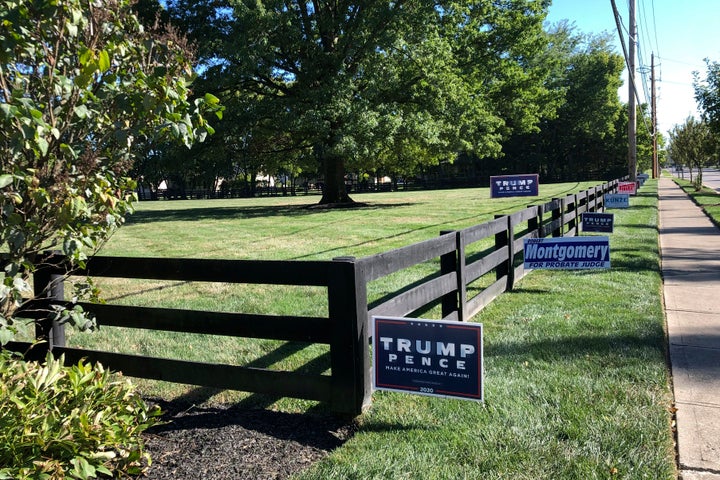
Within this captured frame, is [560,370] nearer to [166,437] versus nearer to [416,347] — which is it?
[416,347]

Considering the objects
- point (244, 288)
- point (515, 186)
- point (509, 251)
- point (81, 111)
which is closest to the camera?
point (81, 111)

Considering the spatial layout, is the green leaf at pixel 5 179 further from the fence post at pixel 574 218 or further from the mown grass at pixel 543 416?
the fence post at pixel 574 218

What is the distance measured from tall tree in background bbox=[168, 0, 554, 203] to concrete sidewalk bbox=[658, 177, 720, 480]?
13.1 meters

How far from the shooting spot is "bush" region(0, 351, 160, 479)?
273 centimetres

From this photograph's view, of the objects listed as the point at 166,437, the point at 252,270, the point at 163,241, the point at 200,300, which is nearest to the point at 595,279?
the point at 200,300

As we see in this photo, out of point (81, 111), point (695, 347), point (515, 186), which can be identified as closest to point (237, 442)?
point (81, 111)

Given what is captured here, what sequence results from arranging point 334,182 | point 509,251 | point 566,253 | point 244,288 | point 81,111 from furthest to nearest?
1. point 334,182
2. point 244,288
3. point 509,251
4. point 566,253
5. point 81,111

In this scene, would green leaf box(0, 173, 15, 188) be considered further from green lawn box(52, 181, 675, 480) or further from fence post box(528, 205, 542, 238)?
fence post box(528, 205, 542, 238)

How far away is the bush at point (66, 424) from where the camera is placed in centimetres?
273

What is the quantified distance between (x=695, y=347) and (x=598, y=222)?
5.30 m

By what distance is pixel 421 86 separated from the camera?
2534 centimetres

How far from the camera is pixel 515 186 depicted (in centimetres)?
1372

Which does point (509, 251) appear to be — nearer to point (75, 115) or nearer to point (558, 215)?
point (558, 215)

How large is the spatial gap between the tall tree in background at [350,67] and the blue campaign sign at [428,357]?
1810 cm
